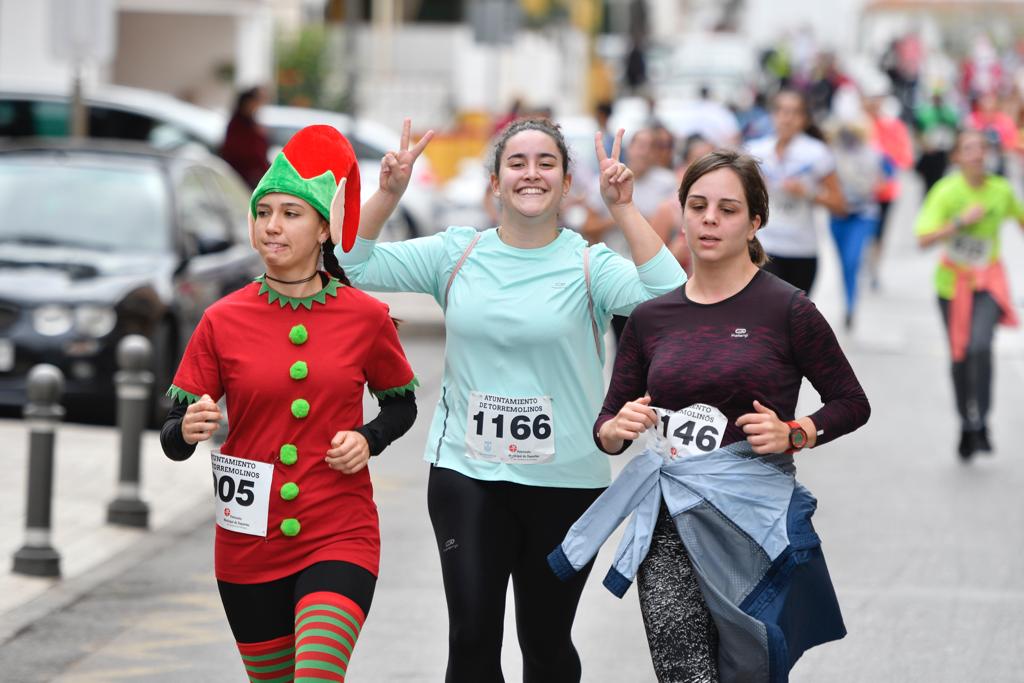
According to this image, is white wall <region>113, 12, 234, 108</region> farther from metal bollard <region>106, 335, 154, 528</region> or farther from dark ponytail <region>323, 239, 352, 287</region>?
dark ponytail <region>323, 239, 352, 287</region>

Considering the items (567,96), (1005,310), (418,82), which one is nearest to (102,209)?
(1005,310)

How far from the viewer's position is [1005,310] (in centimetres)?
1181

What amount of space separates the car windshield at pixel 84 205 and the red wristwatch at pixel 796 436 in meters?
8.27

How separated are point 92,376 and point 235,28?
852 inches

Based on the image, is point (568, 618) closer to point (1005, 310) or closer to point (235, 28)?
point (1005, 310)

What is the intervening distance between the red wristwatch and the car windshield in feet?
27.1

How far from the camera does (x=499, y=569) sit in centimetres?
540

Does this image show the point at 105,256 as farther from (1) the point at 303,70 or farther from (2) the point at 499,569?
(1) the point at 303,70

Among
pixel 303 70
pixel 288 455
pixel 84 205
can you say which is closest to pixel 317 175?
pixel 288 455

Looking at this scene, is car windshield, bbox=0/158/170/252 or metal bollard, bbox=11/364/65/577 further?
car windshield, bbox=0/158/170/252

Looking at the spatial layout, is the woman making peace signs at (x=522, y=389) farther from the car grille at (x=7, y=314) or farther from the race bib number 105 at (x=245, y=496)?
the car grille at (x=7, y=314)

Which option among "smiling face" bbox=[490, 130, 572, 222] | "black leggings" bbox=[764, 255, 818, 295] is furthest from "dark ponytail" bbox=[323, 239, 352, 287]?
"black leggings" bbox=[764, 255, 818, 295]

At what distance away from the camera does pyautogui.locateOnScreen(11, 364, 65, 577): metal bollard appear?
8.41m

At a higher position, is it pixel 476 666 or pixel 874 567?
pixel 476 666
